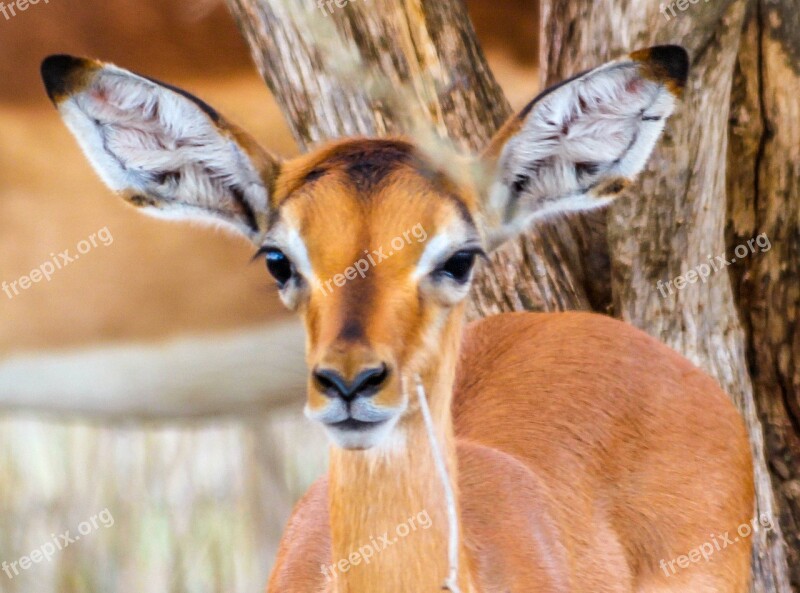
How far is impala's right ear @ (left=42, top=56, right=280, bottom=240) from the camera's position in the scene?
259 centimetres

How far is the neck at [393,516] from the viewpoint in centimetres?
264

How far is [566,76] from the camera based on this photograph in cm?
431

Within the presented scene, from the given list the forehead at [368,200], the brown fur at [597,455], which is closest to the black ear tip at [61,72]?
the forehead at [368,200]

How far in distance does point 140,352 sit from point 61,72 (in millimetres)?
2892

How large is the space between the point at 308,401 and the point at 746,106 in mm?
2674

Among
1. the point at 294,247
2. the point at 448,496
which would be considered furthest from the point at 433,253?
the point at 448,496

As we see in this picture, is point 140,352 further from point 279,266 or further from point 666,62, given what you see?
point 666,62

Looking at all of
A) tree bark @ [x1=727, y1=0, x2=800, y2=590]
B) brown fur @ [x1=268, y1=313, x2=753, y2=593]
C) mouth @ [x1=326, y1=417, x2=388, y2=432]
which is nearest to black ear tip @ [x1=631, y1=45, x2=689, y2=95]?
mouth @ [x1=326, y1=417, x2=388, y2=432]

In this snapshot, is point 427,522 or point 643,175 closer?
point 427,522

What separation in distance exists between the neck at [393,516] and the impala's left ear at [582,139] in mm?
543

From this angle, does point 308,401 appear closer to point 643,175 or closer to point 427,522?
point 427,522

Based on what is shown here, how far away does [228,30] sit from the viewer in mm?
5223

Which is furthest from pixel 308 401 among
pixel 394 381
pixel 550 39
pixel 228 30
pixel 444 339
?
pixel 228 30

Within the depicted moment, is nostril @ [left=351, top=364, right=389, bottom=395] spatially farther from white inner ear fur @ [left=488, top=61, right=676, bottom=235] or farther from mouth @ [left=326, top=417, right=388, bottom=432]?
white inner ear fur @ [left=488, top=61, right=676, bottom=235]
